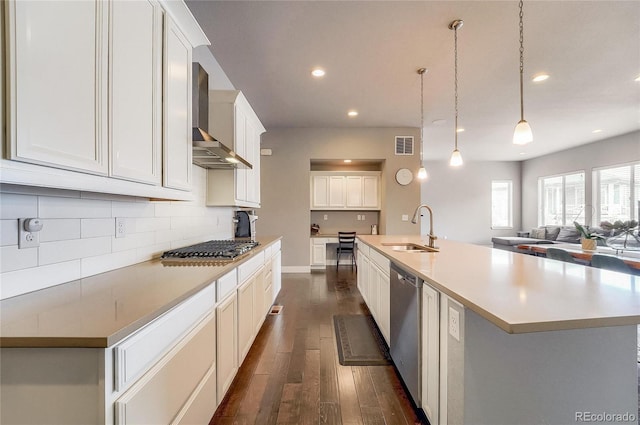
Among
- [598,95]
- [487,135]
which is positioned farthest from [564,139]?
[598,95]

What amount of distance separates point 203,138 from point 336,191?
14.4 ft

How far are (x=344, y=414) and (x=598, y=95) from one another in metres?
5.55

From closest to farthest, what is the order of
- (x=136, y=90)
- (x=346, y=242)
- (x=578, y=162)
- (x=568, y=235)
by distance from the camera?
(x=136, y=90) < (x=346, y=242) < (x=568, y=235) < (x=578, y=162)

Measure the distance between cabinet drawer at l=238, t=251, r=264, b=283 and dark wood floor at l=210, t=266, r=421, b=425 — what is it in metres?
0.73

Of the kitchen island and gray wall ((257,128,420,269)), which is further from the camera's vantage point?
gray wall ((257,128,420,269))

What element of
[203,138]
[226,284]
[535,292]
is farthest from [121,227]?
[535,292]

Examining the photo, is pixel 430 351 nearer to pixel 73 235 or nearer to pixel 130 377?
pixel 130 377

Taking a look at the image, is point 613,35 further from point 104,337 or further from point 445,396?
point 104,337

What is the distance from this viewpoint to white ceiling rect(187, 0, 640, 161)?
2369mm

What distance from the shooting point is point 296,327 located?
2910mm

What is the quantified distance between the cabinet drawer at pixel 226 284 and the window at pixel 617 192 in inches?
311

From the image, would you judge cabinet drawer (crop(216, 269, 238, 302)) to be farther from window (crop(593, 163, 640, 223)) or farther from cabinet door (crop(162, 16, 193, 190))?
window (crop(593, 163, 640, 223))

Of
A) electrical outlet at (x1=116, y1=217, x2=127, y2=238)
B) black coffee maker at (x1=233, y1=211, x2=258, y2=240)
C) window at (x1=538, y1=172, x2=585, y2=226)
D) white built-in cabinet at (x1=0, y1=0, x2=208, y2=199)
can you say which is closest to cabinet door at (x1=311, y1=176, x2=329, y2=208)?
black coffee maker at (x1=233, y1=211, x2=258, y2=240)

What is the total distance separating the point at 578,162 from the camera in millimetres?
7082
